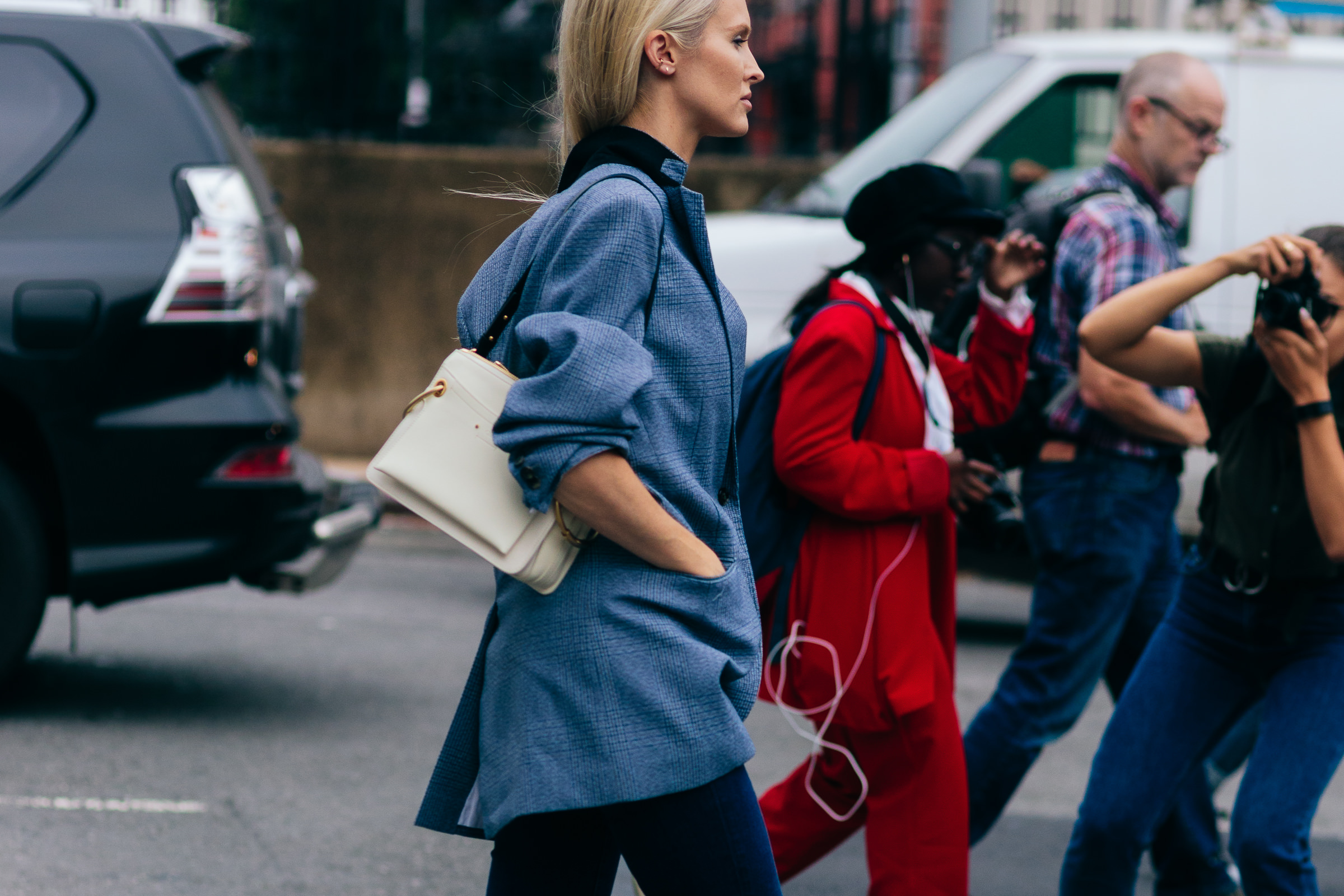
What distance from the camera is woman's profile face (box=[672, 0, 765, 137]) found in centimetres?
212

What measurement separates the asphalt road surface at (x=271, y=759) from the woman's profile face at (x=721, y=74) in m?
2.28

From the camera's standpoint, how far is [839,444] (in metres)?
3.17

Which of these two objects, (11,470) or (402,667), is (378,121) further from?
(11,470)

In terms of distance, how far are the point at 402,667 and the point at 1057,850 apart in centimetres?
256

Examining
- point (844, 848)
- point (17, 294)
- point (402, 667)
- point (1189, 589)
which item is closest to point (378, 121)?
point (402, 667)

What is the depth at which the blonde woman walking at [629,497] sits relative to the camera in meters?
1.95

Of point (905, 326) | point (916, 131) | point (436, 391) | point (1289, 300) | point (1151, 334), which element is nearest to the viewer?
point (436, 391)

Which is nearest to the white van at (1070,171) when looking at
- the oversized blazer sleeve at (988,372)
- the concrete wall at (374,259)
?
the oversized blazer sleeve at (988,372)

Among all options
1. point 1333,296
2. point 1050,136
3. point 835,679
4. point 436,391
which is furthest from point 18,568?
point 1050,136

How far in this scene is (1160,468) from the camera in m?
4.01

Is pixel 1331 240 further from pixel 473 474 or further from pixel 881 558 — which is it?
pixel 473 474

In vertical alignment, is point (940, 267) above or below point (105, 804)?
above

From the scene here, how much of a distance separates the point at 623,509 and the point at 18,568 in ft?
10.9

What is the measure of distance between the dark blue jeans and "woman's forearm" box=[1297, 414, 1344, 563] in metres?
1.39
